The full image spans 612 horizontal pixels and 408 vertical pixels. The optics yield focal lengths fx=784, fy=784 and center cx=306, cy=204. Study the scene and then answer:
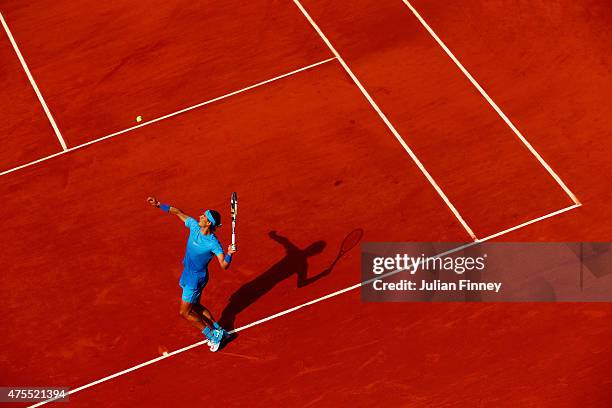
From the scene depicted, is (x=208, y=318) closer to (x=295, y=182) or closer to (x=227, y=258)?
(x=227, y=258)

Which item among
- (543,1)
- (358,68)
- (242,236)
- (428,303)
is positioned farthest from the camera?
(543,1)

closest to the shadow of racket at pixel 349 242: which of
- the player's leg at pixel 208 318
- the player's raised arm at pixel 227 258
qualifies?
the player's leg at pixel 208 318

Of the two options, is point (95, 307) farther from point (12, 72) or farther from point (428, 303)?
point (12, 72)

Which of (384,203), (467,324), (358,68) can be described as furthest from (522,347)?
(358,68)

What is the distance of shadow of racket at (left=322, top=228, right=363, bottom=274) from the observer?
12147 mm

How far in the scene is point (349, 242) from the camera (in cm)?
1233

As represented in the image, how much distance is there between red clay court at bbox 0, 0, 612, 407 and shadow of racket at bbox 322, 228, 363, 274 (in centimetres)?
11

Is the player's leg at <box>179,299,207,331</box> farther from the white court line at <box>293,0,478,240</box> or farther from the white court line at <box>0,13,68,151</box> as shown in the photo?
the white court line at <box>0,13,68,151</box>

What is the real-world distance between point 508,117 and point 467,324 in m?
4.25

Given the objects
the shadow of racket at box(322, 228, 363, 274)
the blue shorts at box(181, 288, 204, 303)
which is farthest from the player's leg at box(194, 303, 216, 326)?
the shadow of racket at box(322, 228, 363, 274)

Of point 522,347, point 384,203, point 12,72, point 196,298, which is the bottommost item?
point 522,347

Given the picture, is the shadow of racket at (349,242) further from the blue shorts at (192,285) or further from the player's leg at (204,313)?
the blue shorts at (192,285)

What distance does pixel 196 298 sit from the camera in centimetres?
1073

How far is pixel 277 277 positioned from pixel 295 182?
1881 mm
